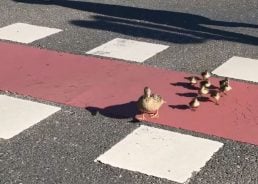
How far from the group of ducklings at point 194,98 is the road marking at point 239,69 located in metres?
0.35

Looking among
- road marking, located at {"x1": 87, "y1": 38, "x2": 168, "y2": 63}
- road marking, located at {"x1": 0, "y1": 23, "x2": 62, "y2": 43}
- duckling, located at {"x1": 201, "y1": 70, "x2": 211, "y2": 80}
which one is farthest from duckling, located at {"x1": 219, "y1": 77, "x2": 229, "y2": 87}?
road marking, located at {"x1": 0, "y1": 23, "x2": 62, "y2": 43}

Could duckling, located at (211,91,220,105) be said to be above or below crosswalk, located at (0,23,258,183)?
above

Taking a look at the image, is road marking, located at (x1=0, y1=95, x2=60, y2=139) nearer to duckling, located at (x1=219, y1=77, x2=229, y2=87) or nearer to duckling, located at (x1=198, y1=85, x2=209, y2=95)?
duckling, located at (x1=198, y1=85, x2=209, y2=95)

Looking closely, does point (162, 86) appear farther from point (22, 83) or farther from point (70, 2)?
point (70, 2)

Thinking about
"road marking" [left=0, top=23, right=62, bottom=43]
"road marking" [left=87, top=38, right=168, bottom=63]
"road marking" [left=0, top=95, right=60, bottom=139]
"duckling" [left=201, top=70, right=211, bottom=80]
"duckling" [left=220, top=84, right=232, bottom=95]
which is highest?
"duckling" [left=201, top=70, right=211, bottom=80]

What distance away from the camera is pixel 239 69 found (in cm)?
720

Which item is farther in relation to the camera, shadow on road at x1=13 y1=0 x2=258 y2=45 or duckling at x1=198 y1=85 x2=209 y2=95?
shadow on road at x1=13 y1=0 x2=258 y2=45

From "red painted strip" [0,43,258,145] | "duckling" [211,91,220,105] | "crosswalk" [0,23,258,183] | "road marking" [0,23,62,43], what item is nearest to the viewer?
"crosswalk" [0,23,258,183]

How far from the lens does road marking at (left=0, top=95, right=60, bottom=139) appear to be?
5473 millimetres

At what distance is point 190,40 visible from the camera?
8414mm

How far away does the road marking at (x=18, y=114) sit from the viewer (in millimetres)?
5473

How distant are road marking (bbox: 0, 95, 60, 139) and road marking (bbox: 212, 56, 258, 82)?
2.28 metres

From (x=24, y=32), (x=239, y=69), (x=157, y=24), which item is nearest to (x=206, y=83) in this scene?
(x=239, y=69)

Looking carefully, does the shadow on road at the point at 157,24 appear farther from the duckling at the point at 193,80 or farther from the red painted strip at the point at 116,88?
the duckling at the point at 193,80
